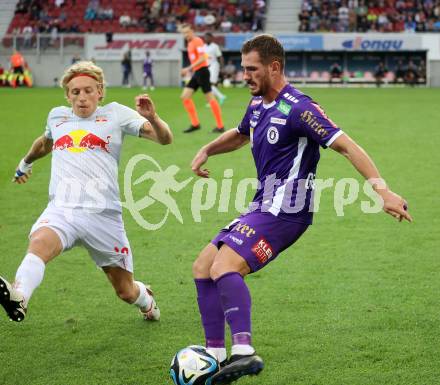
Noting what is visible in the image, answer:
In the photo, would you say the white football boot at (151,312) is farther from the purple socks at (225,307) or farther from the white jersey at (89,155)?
the purple socks at (225,307)

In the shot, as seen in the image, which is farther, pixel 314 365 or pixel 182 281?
pixel 182 281

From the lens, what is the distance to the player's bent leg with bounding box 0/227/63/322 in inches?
178

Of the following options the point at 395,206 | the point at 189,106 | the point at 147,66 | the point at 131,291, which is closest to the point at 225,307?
the point at 395,206

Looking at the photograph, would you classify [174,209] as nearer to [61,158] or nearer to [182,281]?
[182,281]

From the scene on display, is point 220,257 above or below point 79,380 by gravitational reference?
above

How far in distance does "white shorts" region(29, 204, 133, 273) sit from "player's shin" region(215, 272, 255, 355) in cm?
109

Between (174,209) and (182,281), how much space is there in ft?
11.6

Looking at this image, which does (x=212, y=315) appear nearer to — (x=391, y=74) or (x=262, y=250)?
(x=262, y=250)

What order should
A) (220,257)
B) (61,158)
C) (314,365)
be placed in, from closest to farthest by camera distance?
1. (220,257)
2. (314,365)
3. (61,158)

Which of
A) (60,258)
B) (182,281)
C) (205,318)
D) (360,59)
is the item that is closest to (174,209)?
(60,258)

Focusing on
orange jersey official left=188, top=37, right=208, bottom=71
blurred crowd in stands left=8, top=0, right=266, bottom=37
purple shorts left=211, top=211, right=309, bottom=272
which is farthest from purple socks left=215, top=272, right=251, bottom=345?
blurred crowd in stands left=8, top=0, right=266, bottom=37

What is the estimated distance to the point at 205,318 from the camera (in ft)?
15.9

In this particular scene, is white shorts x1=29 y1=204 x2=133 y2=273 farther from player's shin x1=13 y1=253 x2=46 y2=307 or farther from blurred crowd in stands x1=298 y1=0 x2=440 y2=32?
blurred crowd in stands x1=298 y1=0 x2=440 y2=32

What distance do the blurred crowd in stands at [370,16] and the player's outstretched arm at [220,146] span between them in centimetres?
4270
